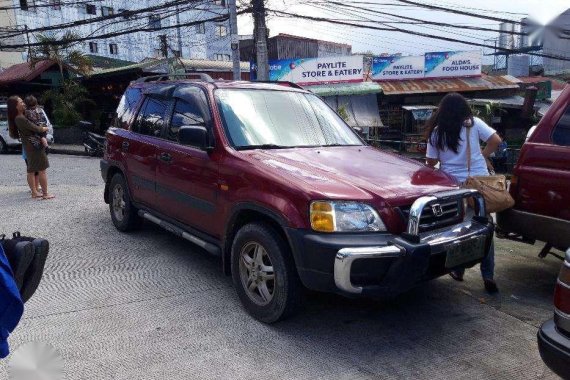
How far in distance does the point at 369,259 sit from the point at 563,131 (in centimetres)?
212

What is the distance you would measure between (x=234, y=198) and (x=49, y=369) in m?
1.91

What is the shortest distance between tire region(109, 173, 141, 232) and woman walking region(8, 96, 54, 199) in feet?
8.11

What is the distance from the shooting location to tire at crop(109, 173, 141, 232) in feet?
17.8

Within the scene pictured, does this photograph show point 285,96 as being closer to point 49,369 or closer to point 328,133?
point 328,133

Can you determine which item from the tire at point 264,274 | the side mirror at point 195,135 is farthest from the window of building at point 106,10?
the tire at point 264,274

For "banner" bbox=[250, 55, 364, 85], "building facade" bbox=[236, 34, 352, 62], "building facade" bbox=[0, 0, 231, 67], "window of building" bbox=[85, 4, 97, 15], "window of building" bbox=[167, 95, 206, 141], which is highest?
"window of building" bbox=[85, 4, 97, 15]

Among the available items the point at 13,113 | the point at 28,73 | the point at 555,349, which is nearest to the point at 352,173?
the point at 555,349

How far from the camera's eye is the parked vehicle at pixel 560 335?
2079 mm

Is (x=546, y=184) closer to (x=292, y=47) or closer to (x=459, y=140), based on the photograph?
(x=459, y=140)

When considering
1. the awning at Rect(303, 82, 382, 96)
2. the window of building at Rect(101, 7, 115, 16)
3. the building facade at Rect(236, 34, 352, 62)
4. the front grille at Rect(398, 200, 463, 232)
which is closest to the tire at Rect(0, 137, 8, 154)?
the awning at Rect(303, 82, 382, 96)

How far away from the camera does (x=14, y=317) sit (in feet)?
5.29

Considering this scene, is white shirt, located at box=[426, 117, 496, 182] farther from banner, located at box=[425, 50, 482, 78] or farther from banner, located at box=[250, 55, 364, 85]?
banner, located at box=[425, 50, 482, 78]

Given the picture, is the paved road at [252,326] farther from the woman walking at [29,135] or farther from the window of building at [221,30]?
the window of building at [221,30]

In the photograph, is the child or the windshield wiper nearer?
the windshield wiper
